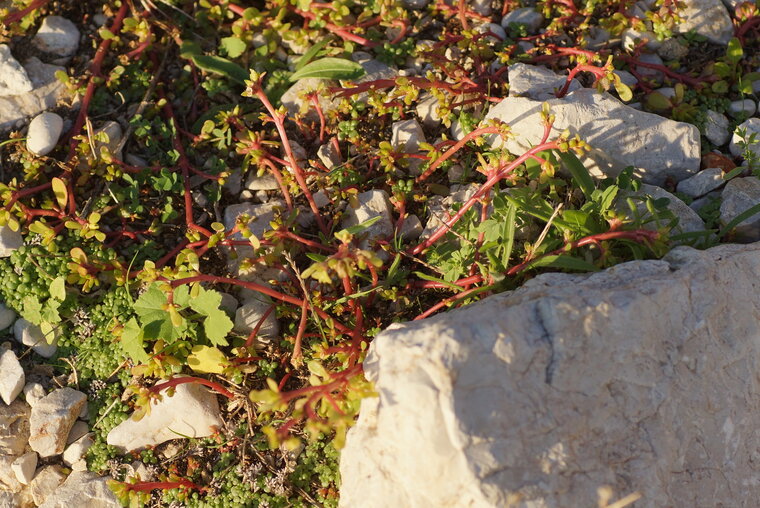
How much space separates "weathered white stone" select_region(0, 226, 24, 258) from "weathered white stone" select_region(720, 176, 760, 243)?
4275mm

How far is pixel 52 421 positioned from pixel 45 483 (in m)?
0.36

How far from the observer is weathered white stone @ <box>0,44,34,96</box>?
4492mm

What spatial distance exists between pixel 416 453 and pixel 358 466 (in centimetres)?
41

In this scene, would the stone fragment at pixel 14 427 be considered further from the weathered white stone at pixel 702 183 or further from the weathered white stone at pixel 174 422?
the weathered white stone at pixel 702 183

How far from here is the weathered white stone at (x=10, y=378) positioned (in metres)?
3.92

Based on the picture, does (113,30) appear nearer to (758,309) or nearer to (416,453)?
(416,453)

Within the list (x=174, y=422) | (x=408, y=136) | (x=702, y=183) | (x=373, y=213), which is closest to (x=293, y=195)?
(x=373, y=213)

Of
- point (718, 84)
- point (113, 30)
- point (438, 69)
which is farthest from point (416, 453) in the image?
point (113, 30)

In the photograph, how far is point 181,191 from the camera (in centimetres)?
430

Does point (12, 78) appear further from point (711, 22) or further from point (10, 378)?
point (711, 22)

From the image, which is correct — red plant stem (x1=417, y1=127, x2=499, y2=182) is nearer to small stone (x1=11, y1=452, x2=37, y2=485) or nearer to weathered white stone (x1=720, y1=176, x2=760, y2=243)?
weathered white stone (x1=720, y1=176, x2=760, y2=243)

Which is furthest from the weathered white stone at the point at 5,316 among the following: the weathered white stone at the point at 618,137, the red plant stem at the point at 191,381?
the weathered white stone at the point at 618,137

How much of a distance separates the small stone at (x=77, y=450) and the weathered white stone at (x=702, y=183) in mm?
3889

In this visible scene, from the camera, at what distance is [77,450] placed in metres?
3.85
